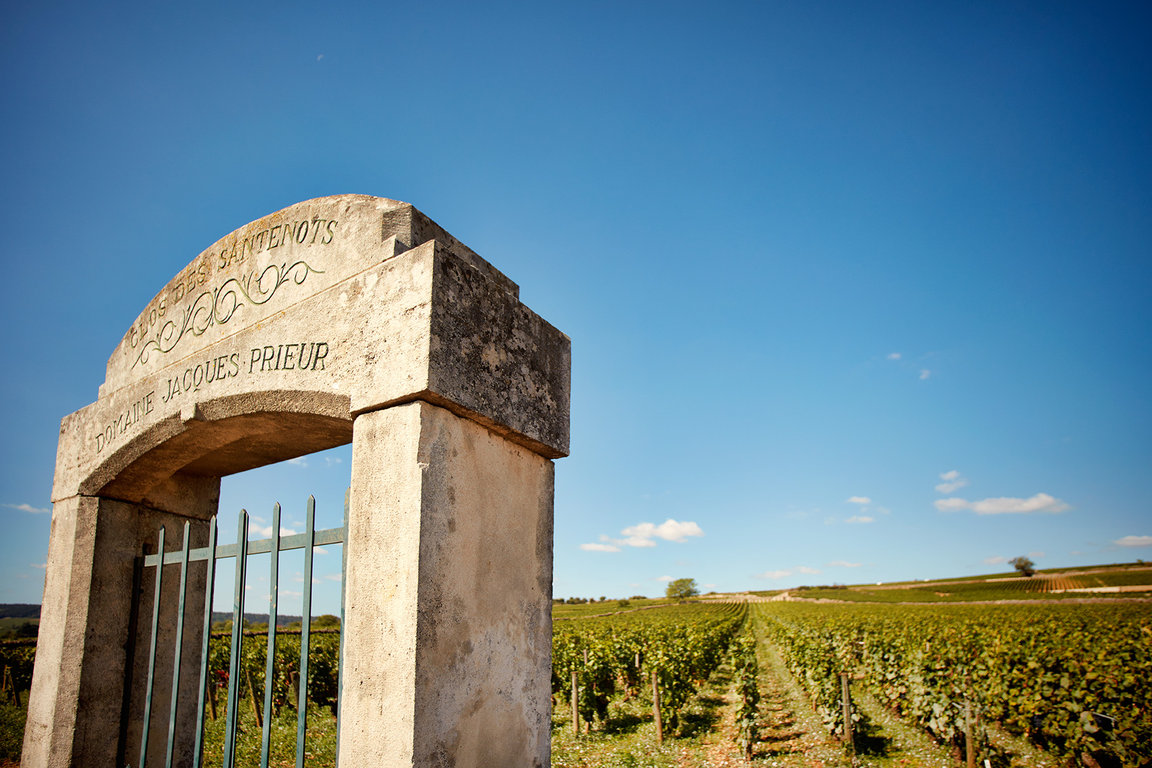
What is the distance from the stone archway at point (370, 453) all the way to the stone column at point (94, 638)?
1cm

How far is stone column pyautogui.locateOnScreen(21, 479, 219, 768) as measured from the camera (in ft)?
10.2

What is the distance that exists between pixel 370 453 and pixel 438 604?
540mm

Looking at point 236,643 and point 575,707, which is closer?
point 236,643

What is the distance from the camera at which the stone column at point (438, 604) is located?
1803 millimetres

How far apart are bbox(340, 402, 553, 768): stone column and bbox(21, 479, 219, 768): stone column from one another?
2101 millimetres

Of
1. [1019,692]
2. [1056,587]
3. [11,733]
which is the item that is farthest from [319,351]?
[1056,587]

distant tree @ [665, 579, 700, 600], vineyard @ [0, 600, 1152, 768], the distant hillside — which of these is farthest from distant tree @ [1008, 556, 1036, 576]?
vineyard @ [0, 600, 1152, 768]

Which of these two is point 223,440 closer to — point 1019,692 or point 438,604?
point 438,604

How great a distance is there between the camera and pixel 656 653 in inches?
473

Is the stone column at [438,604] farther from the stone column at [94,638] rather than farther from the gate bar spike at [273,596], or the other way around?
the stone column at [94,638]

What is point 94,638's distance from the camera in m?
3.19

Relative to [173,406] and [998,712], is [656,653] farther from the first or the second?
[173,406]

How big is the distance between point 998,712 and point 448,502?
452 inches

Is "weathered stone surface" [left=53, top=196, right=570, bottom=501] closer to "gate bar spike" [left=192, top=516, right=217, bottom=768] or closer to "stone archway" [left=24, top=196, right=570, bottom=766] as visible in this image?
"stone archway" [left=24, top=196, right=570, bottom=766]
